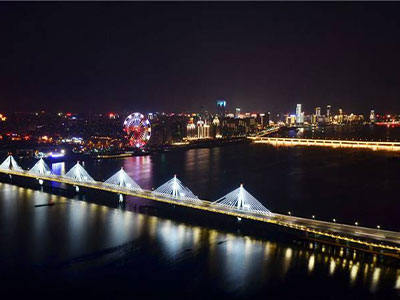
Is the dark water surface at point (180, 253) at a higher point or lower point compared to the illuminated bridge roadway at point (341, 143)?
lower

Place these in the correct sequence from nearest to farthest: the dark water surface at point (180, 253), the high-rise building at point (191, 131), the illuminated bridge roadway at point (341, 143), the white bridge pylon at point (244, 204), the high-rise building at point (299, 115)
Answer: the dark water surface at point (180, 253)
the white bridge pylon at point (244, 204)
the illuminated bridge roadway at point (341, 143)
the high-rise building at point (191, 131)
the high-rise building at point (299, 115)

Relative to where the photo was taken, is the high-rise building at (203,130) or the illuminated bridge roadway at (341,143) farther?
the high-rise building at (203,130)

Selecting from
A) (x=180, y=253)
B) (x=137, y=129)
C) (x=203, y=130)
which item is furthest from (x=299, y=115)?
(x=180, y=253)

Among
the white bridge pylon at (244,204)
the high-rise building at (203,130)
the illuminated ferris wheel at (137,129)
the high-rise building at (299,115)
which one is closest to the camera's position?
the white bridge pylon at (244,204)

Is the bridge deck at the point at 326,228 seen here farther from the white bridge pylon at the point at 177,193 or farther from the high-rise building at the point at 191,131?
the high-rise building at the point at 191,131

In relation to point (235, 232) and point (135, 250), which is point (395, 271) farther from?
point (135, 250)

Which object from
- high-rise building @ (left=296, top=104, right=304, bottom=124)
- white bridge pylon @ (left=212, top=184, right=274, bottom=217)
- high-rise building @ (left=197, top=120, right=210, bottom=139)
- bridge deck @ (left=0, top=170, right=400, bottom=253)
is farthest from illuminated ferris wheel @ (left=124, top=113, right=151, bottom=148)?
high-rise building @ (left=296, top=104, right=304, bottom=124)

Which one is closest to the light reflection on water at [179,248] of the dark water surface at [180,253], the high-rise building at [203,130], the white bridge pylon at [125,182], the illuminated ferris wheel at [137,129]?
the dark water surface at [180,253]
